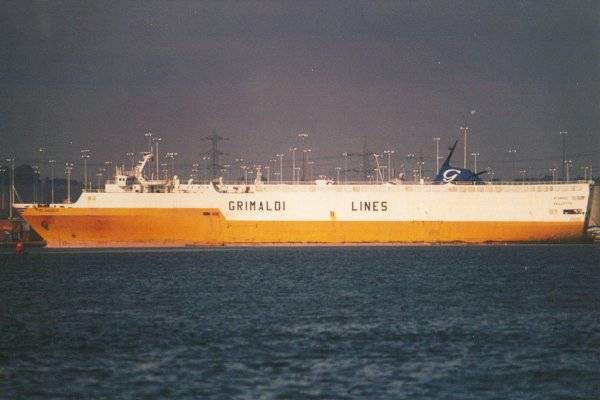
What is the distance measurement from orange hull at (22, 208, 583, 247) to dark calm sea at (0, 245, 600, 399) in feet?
59.0

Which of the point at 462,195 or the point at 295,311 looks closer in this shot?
the point at 295,311

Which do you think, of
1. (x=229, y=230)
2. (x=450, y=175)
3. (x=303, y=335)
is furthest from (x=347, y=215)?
(x=303, y=335)

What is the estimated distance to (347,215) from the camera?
72.6m

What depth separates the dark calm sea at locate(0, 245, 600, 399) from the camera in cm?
2089

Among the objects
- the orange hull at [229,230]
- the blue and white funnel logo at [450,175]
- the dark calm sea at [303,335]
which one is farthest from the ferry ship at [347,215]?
the dark calm sea at [303,335]

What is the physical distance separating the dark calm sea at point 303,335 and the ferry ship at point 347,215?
62.5ft

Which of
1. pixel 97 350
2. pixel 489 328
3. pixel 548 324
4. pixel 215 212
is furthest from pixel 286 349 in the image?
pixel 215 212

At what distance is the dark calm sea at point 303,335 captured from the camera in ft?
68.5

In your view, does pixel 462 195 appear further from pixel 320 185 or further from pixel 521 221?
pixel 320 185

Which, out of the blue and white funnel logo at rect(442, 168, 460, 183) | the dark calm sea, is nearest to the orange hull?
the blue and white funnel logo at rect(442, 168, 460, 183)

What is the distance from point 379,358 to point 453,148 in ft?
209

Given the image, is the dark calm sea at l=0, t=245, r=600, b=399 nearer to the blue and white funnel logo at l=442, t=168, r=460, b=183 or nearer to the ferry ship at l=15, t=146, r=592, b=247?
the ferry ship at l=15, t=146, r=592, b=247

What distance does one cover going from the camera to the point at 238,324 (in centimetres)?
3062

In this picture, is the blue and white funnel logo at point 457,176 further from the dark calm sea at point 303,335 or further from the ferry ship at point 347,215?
the dark calm sea at point 303,335
